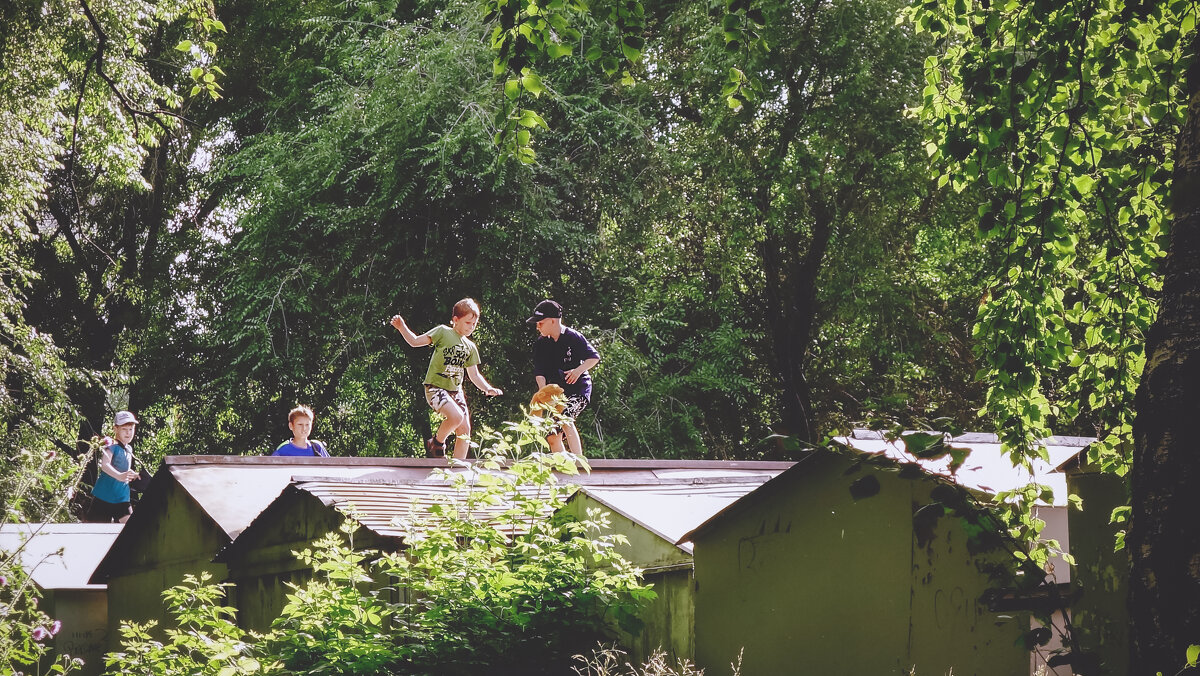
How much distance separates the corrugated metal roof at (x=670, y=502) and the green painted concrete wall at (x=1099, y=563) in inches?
85.3

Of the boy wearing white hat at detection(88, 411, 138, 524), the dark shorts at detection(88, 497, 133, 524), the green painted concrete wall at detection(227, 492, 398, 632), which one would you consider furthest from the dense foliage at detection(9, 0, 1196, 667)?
the green painted concrete wall at detection(227, 492, 398, 632)

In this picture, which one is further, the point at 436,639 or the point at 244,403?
the point at 244,403

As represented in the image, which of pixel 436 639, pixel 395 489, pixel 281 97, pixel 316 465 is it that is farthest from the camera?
pixel 281 97

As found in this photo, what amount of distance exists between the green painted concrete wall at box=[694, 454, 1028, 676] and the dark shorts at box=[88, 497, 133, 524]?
9227 millimetres

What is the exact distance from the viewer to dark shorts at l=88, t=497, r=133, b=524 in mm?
13703

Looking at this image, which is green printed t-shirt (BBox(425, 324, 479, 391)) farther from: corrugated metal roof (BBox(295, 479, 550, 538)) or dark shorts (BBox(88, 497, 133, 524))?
dark shorts (BBox(88, 497, 133, 524))

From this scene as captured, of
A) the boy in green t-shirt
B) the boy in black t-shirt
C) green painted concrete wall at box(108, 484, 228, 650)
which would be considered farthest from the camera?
the boy in black t-shirt

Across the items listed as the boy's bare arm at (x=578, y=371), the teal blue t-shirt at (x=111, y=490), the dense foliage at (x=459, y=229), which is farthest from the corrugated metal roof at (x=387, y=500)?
the dense foliage at (x=459, y=229)

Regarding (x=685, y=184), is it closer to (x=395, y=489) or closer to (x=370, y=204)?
(x=370, y=204)

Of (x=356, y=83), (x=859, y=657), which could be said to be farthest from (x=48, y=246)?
A: (x=859, y=657)

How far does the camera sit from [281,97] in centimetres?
2281

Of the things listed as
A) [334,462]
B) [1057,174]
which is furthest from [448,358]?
[1057,174]

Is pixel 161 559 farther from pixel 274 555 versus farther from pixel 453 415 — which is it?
pixel 453 415

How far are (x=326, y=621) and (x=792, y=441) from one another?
4068mm
